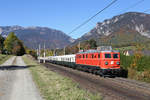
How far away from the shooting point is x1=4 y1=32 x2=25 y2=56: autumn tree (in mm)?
109125

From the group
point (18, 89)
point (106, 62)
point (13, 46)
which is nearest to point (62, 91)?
point (18, 89)

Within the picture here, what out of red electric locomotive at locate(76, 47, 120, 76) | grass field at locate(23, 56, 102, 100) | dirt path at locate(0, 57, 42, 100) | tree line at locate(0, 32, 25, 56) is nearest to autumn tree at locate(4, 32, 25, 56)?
tree line at locate(0, 32, 25, 56)

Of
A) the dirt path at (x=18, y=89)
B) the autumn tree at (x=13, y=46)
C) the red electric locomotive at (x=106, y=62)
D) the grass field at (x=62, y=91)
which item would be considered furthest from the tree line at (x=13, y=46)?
the grass field at (x=62, y=91)

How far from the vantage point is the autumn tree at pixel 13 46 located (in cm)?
10912

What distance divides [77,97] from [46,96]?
1831mm

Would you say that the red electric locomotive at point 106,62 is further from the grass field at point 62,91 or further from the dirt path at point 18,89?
the dirt path at point 18,89

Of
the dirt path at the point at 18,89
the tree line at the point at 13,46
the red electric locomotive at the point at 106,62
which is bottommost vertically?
the dirt path at the point at 18,89

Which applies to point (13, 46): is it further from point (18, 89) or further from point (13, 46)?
point (18, 89)

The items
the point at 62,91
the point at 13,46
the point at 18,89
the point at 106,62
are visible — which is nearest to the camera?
the point at 62,91

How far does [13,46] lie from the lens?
11250 cm

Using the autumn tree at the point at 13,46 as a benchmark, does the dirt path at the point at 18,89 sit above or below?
below

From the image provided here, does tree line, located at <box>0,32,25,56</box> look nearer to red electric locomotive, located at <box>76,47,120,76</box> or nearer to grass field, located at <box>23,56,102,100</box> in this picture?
red electric locomotive, located at <box>76,47,120,76</box>

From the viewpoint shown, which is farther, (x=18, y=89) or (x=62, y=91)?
(x=18, y=89)

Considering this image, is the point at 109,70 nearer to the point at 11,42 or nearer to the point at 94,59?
the point at 94,59
